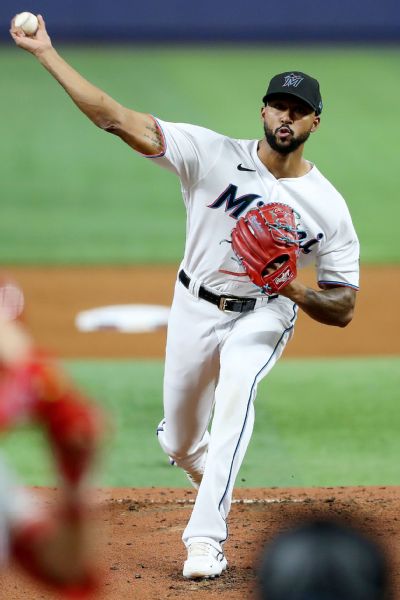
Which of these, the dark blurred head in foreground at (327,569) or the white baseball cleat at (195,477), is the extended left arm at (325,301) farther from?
the dark blurred head in foreground at (327,569)

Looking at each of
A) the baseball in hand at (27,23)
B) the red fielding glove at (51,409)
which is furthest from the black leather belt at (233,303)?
the red fielding glove at (51,409)

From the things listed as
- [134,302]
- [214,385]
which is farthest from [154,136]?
[134,302]

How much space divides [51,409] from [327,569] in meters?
0.60

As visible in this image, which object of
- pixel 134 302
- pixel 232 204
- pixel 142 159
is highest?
pixel 232 204

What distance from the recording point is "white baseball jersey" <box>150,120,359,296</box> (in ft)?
18.5

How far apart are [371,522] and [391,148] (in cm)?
1225

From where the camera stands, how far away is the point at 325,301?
→ 568cm

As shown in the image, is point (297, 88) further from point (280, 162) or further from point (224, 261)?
point (224, 261)

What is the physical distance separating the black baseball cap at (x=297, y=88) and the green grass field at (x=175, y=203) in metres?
2.33

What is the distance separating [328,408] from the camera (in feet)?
27.7

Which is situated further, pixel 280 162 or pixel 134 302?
pixel 134 302

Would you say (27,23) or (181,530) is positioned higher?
(27,23)

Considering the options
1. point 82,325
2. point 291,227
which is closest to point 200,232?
point 291,227

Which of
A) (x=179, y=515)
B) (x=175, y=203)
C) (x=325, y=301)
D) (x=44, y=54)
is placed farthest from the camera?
(x=175, y=203)
